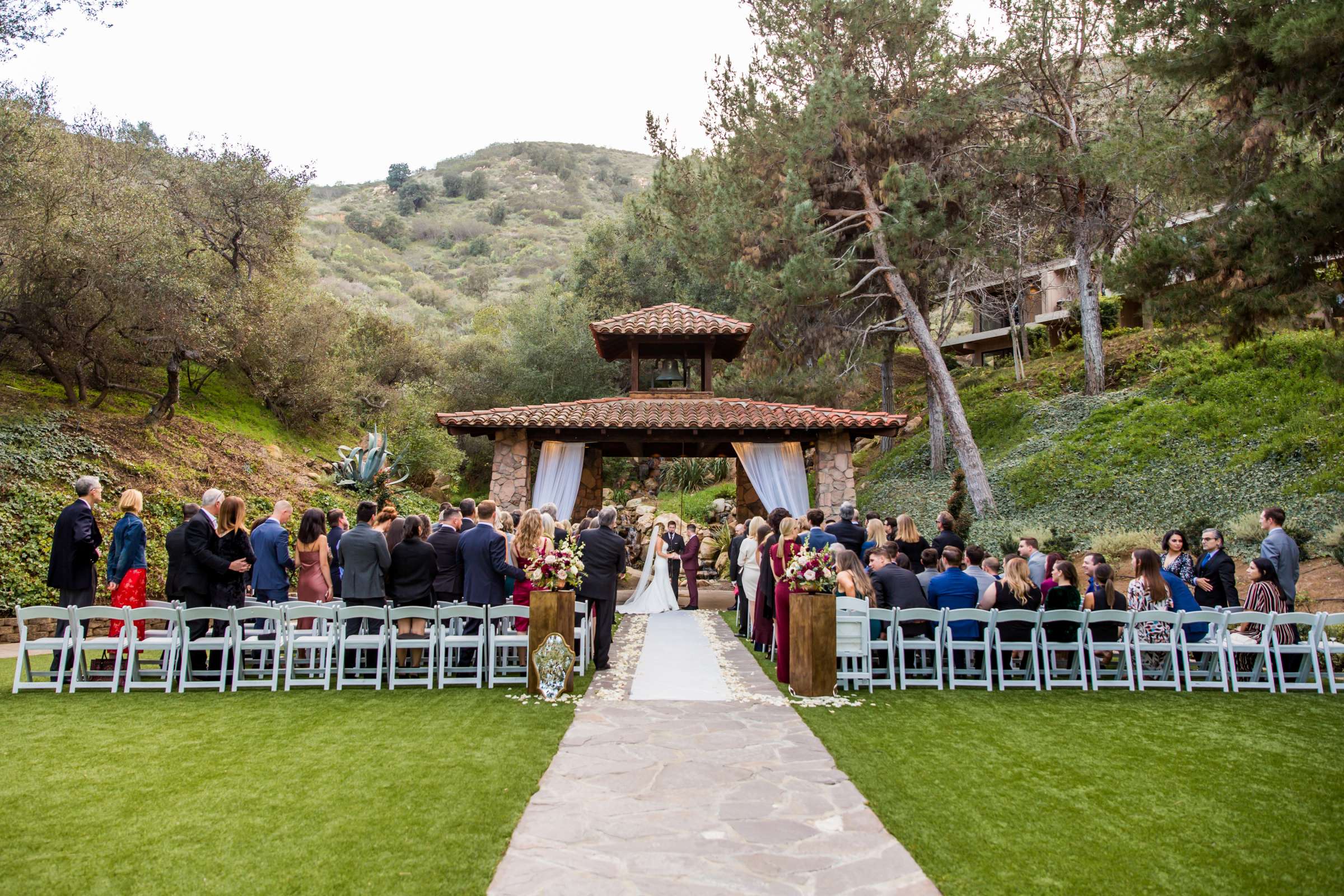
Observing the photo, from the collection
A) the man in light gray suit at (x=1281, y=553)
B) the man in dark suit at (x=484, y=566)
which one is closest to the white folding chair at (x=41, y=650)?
the man in dark suit at (x=484, y=566)

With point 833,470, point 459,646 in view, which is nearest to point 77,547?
point 459,646

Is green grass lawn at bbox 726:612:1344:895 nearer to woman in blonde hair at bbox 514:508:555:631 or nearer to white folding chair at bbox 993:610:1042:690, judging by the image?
white folding chair at bbox 993:610:1042:690

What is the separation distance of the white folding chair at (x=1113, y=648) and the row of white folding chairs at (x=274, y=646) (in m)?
4.48

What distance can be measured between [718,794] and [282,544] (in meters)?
5.12

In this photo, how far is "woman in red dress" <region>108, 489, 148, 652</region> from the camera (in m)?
7.60

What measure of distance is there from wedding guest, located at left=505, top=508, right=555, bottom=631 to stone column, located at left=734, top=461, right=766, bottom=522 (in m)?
8.74

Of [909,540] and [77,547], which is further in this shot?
[909,540]

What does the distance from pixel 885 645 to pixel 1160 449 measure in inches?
529

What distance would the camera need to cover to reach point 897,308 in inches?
891

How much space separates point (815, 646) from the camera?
7.23m

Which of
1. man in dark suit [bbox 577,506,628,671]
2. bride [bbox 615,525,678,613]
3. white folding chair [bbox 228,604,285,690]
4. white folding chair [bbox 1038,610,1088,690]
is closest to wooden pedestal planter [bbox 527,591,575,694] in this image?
man in dark suit [bbox 577,506,628,671]

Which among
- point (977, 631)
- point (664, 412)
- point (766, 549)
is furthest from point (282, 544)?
point (664, 412)

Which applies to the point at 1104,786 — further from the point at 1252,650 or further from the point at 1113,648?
the point at 1252,650

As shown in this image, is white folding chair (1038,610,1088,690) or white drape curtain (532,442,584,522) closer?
white folding chair (1038,610,1088,690)
